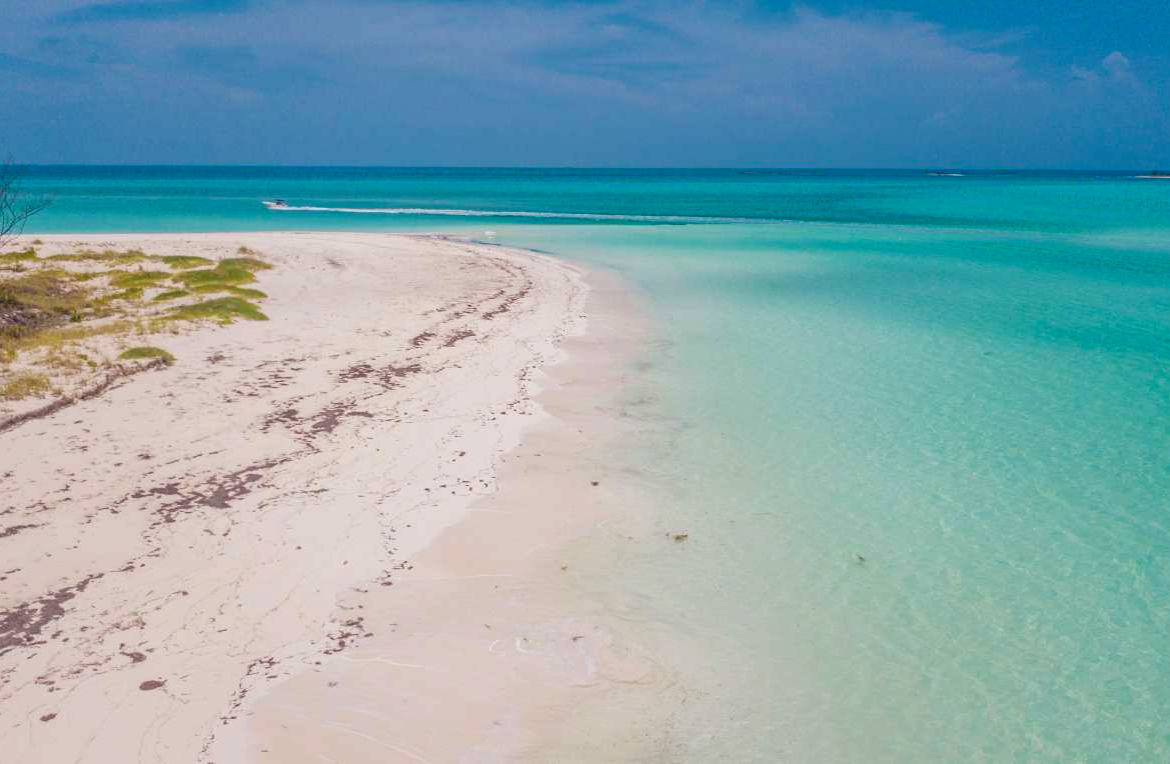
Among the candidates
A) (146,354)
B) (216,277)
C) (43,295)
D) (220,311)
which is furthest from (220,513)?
(216,277)

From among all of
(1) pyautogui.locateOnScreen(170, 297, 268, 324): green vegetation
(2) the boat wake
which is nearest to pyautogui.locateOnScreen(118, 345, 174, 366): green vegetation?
(1) pyautogui.locateOnScreen(170, 297, 268, 324): green vegetation

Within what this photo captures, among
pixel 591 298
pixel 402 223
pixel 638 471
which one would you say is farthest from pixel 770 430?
pixel 402 223

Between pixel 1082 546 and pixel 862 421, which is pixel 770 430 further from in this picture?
pixel 1082 546

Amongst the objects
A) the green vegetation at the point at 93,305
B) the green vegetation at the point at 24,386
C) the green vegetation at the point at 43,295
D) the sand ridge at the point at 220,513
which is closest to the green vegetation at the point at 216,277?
the green vegetation at the point at 93,305

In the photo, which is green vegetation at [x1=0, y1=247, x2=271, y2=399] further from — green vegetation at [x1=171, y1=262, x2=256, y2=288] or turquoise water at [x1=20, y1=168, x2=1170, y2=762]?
turquoise water at [x1=20, y1=168, x2=1170, y2=762]

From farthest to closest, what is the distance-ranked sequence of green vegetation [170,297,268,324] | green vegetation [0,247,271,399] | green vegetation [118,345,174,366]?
green vegetation [170,297,268,324]
green vegetation [118,345,174,366]
green vegetation [0,247,271,399]

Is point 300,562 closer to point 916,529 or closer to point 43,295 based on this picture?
point 916,529

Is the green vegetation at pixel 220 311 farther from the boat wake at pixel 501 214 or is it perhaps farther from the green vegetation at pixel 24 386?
the boat wake at pixel 501 214
